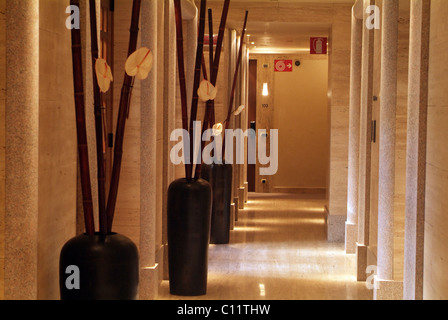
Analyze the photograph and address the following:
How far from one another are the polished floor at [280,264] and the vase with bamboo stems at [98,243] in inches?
90.7

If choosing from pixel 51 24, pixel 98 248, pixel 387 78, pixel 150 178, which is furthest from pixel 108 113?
pixel 98 248

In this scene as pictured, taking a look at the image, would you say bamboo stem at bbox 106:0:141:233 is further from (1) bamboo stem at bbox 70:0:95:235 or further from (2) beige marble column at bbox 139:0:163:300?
A: (2) beige marble column at bbox 139:0:163:300

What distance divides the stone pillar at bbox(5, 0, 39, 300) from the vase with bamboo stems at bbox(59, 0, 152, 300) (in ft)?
0.56

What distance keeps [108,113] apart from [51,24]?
248cm

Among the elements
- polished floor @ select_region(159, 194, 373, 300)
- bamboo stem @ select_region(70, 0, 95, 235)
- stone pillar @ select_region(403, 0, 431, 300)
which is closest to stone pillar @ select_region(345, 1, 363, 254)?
polished floor @ select_region(159, 194, 373, 300)

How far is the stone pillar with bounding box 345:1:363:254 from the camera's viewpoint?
24.0 feet

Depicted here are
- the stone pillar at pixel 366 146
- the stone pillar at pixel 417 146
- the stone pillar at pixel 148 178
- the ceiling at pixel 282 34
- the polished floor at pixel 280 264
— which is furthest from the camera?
the ceiling at pixel 282 34

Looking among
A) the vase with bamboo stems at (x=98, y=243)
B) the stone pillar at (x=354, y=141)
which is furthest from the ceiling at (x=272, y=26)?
the vase with bamboo stems at (x=98, y=243)

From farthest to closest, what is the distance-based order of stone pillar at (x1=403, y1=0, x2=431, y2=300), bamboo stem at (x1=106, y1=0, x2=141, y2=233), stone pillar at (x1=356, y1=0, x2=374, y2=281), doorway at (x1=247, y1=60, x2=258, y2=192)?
doorway at (x1=247, y1=60, x2=258, y2=192), stone pillar at (x1=356, y1=0, x2=374, y2=281), stone pillar at (x1=403, y1=0, x2=431, y2=300), bamboo stem at (x1=106, y1=0, x2=141, y2=233)

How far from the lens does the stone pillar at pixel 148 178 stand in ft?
16.9

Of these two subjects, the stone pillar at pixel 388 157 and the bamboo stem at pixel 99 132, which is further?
the stone pillar at pixel 388 157

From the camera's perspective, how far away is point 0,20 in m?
2.62

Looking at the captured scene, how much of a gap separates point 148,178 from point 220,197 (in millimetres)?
2484

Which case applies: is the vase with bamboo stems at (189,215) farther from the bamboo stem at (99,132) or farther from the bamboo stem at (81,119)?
the bamboo stem at (81,119)
